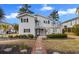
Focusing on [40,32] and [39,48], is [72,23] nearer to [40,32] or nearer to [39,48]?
[40,32]

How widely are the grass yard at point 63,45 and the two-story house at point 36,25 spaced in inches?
8.5

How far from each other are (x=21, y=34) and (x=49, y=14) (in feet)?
2.25

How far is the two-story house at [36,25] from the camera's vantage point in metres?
10.6

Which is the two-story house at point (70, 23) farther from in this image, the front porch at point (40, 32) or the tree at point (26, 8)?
the tree at point (26, 8)

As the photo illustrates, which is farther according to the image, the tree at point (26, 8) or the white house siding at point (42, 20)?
the white house siding at point (42, 20)

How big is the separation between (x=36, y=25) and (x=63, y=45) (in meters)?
0.67

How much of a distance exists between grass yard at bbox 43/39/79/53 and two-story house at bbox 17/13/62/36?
21cm

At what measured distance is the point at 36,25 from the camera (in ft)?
35.1

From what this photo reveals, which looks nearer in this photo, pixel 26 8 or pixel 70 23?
pixel 26 8

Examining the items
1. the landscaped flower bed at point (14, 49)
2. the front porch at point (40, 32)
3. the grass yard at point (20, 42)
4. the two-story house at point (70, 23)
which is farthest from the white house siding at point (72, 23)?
the landscaped flower bed at point (14, 49)

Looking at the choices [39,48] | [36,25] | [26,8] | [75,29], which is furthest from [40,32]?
[75,29]

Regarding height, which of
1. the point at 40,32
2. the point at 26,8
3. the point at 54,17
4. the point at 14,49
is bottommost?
the point at 14,49

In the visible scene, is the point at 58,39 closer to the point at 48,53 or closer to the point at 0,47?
the point at 48,53

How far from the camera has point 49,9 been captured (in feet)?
34.7
